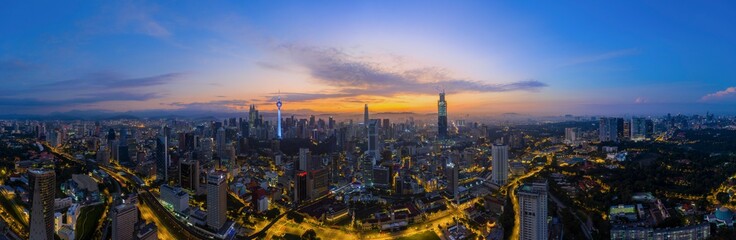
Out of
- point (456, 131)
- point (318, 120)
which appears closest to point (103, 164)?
point (318, 120)

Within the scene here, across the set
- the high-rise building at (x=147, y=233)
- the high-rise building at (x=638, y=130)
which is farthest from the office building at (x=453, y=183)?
the high-rise building at (x=638, y=130)

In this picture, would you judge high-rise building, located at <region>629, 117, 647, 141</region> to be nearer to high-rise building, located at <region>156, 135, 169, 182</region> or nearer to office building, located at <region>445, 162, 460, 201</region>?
office building, located at <region>445, 162, 460, 201</region>

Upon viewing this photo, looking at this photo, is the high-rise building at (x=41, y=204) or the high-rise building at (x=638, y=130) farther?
the high-rise building at (x=638, y=130)

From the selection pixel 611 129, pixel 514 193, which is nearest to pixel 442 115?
pixel 611 129

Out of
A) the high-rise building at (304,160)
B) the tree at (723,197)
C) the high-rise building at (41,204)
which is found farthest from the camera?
the high-rise building at (304,160)

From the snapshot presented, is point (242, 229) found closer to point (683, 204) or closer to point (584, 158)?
point (683, 204)

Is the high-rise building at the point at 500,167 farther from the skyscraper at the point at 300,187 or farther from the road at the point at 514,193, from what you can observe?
the skyscraper at the point at 300,187
